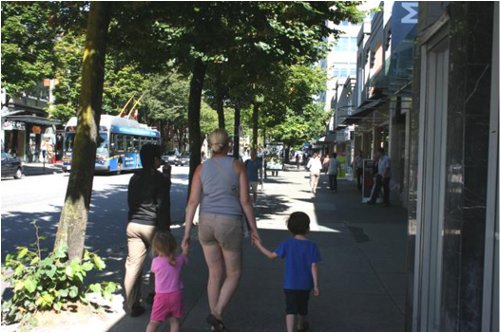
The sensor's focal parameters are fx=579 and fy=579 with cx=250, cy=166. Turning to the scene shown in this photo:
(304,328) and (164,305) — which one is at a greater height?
(164,305)

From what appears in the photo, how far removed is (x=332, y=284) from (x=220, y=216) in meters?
2.58

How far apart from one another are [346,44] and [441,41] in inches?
3040

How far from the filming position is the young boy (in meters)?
4.82

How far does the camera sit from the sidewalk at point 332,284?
18.0ft

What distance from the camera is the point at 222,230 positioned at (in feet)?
16.6

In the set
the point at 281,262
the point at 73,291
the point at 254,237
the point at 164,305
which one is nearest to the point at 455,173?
the point at 254,237

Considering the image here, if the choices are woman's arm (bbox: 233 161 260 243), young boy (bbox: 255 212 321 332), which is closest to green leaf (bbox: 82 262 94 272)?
woman's arm (bbox: 233 161 260 243)

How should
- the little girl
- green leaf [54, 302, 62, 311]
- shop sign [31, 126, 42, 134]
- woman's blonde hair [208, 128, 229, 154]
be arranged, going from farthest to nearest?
shop sign [31, 126, 42, 134], green leaf [54, 302, 62, 311], woman's blonde hair [208, 128, 229, 154], the little girl

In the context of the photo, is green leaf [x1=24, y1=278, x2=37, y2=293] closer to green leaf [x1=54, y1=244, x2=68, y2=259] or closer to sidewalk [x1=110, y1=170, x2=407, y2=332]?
green leaf [x1=54, y1=244, x2=68, y2=259]

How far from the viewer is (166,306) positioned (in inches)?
184

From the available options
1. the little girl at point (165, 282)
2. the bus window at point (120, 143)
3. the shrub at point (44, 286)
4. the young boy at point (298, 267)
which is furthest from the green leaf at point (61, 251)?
the bus window at point (120, 143)

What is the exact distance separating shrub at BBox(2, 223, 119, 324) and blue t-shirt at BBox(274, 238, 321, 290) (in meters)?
1.79

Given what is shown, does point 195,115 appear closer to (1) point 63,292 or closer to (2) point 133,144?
(1) point 63,292

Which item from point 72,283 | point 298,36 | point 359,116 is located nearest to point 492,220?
point 72,283
